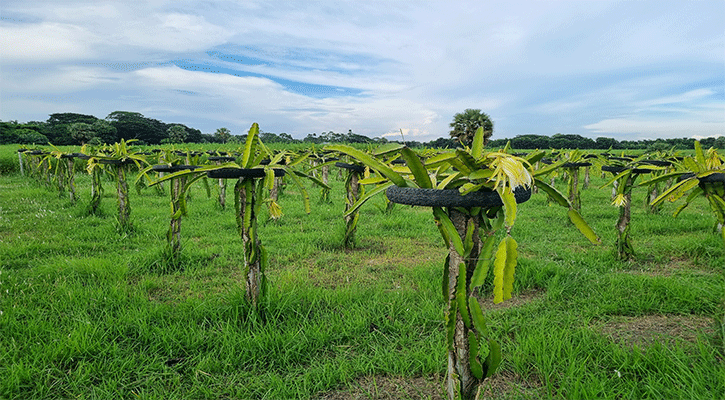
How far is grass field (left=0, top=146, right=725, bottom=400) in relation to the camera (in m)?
1.94

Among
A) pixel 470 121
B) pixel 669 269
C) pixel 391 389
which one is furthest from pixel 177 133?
pixel 391 389

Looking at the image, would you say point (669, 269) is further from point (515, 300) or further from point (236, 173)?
point (236, 173)

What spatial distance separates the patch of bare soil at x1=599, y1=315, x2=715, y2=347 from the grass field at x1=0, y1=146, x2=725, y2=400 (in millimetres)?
13

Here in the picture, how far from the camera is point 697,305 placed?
9.12 feet

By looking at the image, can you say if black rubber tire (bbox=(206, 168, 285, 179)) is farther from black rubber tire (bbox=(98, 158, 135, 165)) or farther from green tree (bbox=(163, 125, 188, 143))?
green tree (bbox=(163, 125, 188, 143))

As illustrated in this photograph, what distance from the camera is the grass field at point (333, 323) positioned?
6.37 feet

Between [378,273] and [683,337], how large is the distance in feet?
7.63

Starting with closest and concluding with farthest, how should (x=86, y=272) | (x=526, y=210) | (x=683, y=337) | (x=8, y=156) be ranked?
(x=683, y=337) → (x=86, y=272) → (x=526, y=210) → (x=8, y=156)

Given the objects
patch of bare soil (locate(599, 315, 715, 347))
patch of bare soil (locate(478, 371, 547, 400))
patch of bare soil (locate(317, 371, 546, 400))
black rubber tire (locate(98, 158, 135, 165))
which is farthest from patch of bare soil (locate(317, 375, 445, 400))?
black rubber tire (locate(98, 158, 135, 165))

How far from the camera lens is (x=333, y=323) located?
2.51 metres

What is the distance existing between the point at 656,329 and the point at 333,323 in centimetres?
219

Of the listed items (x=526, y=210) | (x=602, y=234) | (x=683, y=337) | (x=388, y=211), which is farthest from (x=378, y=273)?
(x=526, y=210)

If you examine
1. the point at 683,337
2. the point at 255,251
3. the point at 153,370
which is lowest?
the point at 153,370

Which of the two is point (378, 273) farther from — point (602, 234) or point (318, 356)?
point (602, 234)
